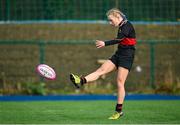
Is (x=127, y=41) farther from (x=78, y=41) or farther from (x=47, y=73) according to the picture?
(x=78, y=41)

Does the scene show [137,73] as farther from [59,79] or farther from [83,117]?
[83,117]

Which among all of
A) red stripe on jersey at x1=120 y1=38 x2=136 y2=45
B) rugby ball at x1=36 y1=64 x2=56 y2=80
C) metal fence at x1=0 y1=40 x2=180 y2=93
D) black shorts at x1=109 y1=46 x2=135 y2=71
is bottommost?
metal fence at x1=0 y1=40 x2=180 y2=93

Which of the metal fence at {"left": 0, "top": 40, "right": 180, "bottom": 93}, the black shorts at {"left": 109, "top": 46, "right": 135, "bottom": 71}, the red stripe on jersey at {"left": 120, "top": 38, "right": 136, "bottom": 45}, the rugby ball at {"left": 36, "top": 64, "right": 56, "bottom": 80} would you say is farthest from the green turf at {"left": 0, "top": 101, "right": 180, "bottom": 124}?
the metal fence at {"left": 0, "top": 40, "right": 180, "bottom": 93}

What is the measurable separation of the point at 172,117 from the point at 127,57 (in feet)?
4.95

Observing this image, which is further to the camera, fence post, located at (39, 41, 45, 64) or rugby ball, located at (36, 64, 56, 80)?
fence post, located at (39, 41, 45, 64)

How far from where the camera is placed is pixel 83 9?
24.6 m

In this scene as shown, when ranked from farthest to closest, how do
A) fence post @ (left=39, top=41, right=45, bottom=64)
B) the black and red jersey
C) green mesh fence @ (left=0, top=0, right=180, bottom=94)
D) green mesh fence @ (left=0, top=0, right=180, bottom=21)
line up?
green mesh fence @ (left=0, top=0, right=180, bottom=21) < green mesh fence @ (left=0, top=0, right=180, bottom=94) < fence post @ (left=39, top=41, right=45, bottom=64) < the black and red jersey

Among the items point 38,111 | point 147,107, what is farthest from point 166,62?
point 38,111

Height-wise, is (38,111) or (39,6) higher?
(39,6)

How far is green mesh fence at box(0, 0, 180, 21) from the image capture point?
24.1m

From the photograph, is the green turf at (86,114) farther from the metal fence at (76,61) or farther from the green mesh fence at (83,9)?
the green mesh fence at (83,9)

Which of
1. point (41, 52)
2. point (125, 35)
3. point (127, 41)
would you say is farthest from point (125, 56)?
point (41, 52)

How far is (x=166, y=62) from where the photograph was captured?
961 inches

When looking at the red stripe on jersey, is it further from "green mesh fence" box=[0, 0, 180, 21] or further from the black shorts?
"green mesh fence" box=[0, 0, 180, 21]
